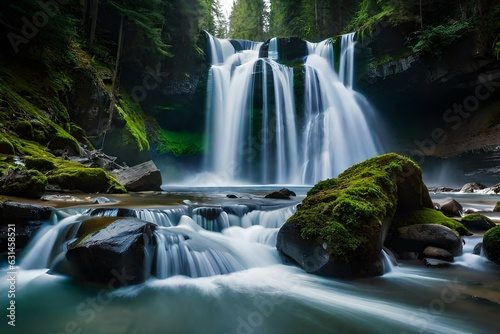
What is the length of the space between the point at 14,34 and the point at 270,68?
15.3m

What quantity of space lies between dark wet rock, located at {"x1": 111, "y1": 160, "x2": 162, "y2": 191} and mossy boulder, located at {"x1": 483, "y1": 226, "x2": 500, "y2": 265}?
9774mm

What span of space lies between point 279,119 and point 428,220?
16.6 metres

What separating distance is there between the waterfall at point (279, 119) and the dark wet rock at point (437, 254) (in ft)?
51.0

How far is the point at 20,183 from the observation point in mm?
5844

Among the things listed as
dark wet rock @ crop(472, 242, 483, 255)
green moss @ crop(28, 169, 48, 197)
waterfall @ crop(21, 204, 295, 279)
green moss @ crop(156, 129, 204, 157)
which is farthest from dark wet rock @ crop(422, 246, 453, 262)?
green moss @ crop(156, 129, 204, 157)

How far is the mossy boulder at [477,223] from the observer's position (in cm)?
611

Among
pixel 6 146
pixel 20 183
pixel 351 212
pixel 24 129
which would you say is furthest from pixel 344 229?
pixel 24 129

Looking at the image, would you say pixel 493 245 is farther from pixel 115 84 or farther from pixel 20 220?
pixel 115 84

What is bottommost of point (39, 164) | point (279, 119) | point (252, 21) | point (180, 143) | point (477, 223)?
point (477, 223)

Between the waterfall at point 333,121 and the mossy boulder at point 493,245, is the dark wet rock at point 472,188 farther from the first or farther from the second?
the mossy boulder at point 493,245

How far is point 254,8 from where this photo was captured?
43594 mm

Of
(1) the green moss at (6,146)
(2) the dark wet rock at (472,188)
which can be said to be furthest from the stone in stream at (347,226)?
(2) the dark wet rock at (472,188)

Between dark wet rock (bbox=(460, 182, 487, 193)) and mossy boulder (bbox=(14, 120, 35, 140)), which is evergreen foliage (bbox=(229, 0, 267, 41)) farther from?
mossy boulder (bbox=(14, 120, 35, 140))

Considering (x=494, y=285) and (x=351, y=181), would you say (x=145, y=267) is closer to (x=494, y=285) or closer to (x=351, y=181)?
(x=351, y=181)
